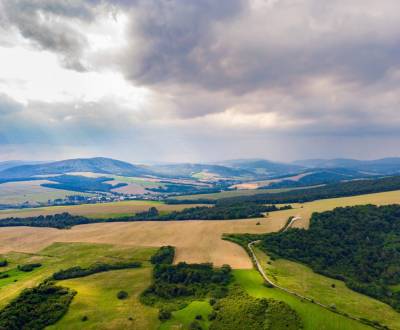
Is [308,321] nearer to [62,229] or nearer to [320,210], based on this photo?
[320,210]

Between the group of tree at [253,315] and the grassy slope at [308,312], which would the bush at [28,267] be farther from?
the grassy slope at [308,312]

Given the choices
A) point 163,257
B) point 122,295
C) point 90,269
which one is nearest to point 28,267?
point 90,269

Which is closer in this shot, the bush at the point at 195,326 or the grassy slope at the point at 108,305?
the bush at the point at 195,326

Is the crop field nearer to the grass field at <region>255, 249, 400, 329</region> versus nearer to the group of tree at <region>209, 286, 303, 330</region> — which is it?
the grass field at <region>255, 249, 400, 329</region>

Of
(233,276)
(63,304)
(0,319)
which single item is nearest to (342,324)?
(233,276)

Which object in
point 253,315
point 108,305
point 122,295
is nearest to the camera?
point 253,315

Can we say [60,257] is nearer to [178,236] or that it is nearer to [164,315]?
[178,236]

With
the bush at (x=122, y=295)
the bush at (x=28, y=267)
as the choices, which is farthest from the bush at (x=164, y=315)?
the bush at (x=28, y=267)
